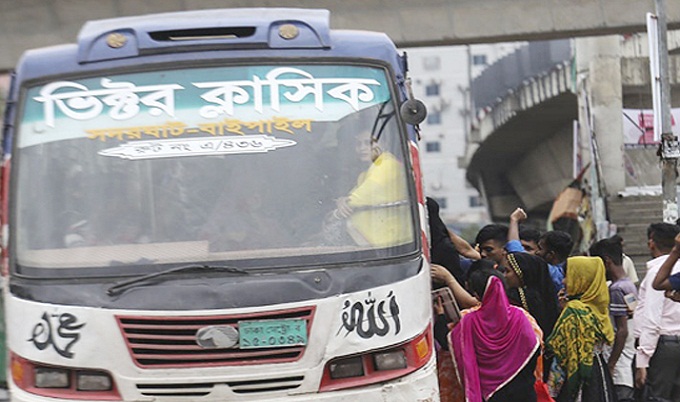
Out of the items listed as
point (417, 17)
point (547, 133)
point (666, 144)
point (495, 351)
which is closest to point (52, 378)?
point (495, 351)

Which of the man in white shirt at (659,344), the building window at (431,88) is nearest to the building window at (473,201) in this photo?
the building window at (431,88)

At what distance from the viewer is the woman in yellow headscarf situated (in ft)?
28.7

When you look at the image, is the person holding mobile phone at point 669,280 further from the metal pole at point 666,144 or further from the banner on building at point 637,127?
the banner on building at point 637,127

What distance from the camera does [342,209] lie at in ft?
22.5

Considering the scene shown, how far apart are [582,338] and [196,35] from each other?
3354 mm

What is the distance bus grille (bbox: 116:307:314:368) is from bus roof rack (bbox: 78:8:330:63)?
1.66 m

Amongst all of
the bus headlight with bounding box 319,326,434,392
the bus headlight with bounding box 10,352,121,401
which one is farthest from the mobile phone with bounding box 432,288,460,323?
the bus headlight with bounding box 10,352,121,401

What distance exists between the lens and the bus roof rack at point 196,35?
285 inches

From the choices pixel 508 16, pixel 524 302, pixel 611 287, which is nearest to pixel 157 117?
pixel 524 302

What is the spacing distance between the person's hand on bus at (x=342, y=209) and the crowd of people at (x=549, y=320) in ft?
3.35

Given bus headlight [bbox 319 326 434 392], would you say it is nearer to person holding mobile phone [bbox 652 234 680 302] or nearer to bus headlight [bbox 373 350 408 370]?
bus headlight [bbox 373 350 408 370]

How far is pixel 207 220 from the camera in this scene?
6.75 meters

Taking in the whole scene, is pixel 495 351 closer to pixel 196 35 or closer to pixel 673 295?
pixel 673 295

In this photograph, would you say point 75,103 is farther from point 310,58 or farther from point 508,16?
point 508,16
